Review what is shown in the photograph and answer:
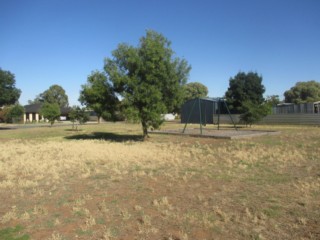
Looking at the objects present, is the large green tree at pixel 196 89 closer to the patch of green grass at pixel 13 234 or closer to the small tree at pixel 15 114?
the small tree at pixel 15 114

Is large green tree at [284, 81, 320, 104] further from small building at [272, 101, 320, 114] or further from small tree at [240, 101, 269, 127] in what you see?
small tree at [240, 101, 269, 127]

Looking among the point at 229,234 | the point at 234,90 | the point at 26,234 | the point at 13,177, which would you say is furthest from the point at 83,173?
the point at 234,90

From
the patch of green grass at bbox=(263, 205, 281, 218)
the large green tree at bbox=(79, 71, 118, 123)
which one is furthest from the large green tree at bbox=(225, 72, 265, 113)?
the patch of green grass at bbox=(263, 205, 281, 218)

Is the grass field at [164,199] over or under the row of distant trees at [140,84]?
under

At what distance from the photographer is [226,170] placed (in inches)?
375

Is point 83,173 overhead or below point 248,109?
below

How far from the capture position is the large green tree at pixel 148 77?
18203mm

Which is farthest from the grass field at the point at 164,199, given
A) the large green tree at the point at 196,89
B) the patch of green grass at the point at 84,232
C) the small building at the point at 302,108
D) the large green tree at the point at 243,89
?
Answer: the large green tree at the point at 196,89

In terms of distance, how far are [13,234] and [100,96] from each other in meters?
14.4

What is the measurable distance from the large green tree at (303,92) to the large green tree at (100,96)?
58.8 meters

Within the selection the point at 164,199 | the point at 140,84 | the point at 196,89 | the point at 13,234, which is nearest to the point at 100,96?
the point at 140,84

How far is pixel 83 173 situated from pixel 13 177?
6.61 feet

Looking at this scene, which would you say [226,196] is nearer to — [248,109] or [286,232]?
[286,232]

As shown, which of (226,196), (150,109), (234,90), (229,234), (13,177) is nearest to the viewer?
(229,234)
